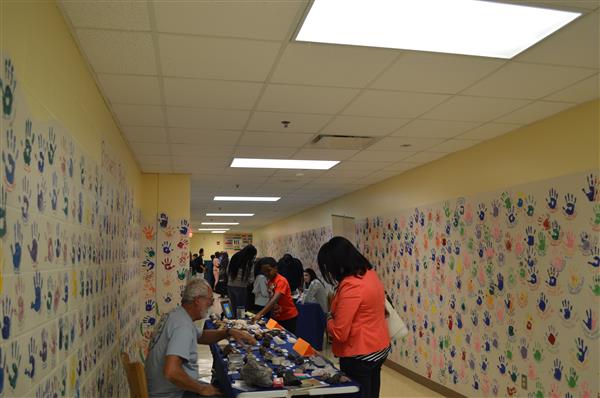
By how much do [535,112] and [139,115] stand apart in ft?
11.8

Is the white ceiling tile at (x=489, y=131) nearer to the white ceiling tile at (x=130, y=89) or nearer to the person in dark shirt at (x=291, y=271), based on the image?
the white ceiling tile at (x=130, y=89)

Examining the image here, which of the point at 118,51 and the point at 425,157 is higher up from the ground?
the point at 118,51

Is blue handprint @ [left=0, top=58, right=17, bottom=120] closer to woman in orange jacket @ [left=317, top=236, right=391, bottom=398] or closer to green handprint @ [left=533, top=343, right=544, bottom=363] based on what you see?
woman in orange jacket @ [left=317, top=236, right=391, bottom=398]

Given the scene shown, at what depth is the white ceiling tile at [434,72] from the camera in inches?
128

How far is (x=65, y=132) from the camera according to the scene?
2.70 metres

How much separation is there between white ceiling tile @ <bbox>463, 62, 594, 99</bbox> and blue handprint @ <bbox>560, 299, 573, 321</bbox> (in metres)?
1.81

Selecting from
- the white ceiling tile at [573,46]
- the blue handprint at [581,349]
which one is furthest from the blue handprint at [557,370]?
the white ceiling tile at [573,46]

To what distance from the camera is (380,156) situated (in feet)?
20.8

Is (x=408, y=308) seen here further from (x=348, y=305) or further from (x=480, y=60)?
(x=480, y=60)

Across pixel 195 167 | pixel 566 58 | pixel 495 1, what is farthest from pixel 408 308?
pixel 495 1

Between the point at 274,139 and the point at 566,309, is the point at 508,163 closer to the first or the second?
the point at 566,309

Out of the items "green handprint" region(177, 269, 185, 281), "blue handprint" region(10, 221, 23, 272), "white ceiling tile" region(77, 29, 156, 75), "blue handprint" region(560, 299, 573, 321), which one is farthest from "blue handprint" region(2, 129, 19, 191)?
"green handprint" region(177, 269, 185, 281)

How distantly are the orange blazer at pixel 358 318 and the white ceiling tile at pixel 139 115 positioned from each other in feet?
7.26

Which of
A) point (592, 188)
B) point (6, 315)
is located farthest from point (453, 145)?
point (6, 315)
